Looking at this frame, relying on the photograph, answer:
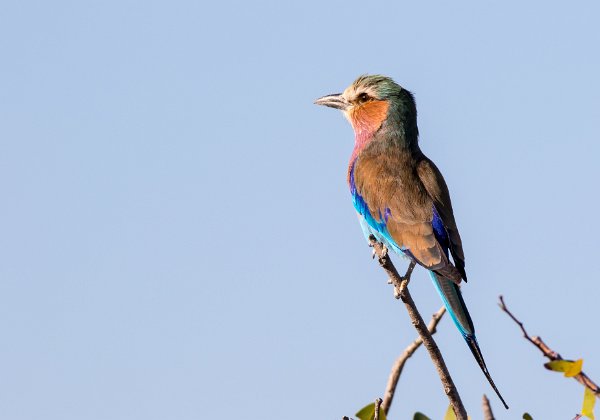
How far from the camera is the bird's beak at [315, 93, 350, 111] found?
26.1 feet

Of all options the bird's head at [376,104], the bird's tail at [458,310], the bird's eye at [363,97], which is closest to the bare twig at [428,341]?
the bird's tail at [458,310]

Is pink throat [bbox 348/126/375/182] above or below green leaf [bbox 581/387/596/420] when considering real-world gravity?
above

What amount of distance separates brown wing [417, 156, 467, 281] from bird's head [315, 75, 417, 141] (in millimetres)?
670

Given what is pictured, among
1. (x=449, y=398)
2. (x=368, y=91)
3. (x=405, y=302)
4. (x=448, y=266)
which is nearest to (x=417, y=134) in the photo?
(x=368, y=91)

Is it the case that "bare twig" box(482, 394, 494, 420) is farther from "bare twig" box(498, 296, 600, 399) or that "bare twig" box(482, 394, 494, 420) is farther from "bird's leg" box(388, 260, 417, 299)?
"bird's leg" box(388, 260, 417, 299)

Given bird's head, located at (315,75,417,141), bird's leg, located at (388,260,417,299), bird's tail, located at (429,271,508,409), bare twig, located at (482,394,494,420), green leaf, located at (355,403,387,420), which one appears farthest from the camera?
bird's head, located at (315,75,417,141)

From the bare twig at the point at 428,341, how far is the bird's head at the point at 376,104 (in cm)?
271

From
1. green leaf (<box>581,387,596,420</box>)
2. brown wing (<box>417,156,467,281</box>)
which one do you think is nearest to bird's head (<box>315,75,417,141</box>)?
brown wing (<box>417,156,467,281</box>)

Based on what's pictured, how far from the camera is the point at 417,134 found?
24.6ft

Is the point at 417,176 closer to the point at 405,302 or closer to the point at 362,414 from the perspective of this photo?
the point at 405,302

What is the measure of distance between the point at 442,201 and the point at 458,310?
3.48ft

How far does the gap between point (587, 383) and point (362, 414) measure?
49.4 inches

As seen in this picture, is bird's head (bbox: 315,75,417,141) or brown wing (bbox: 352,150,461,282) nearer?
brown wing (bbox: 352,150,461,282)

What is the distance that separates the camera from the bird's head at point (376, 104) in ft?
24.5
